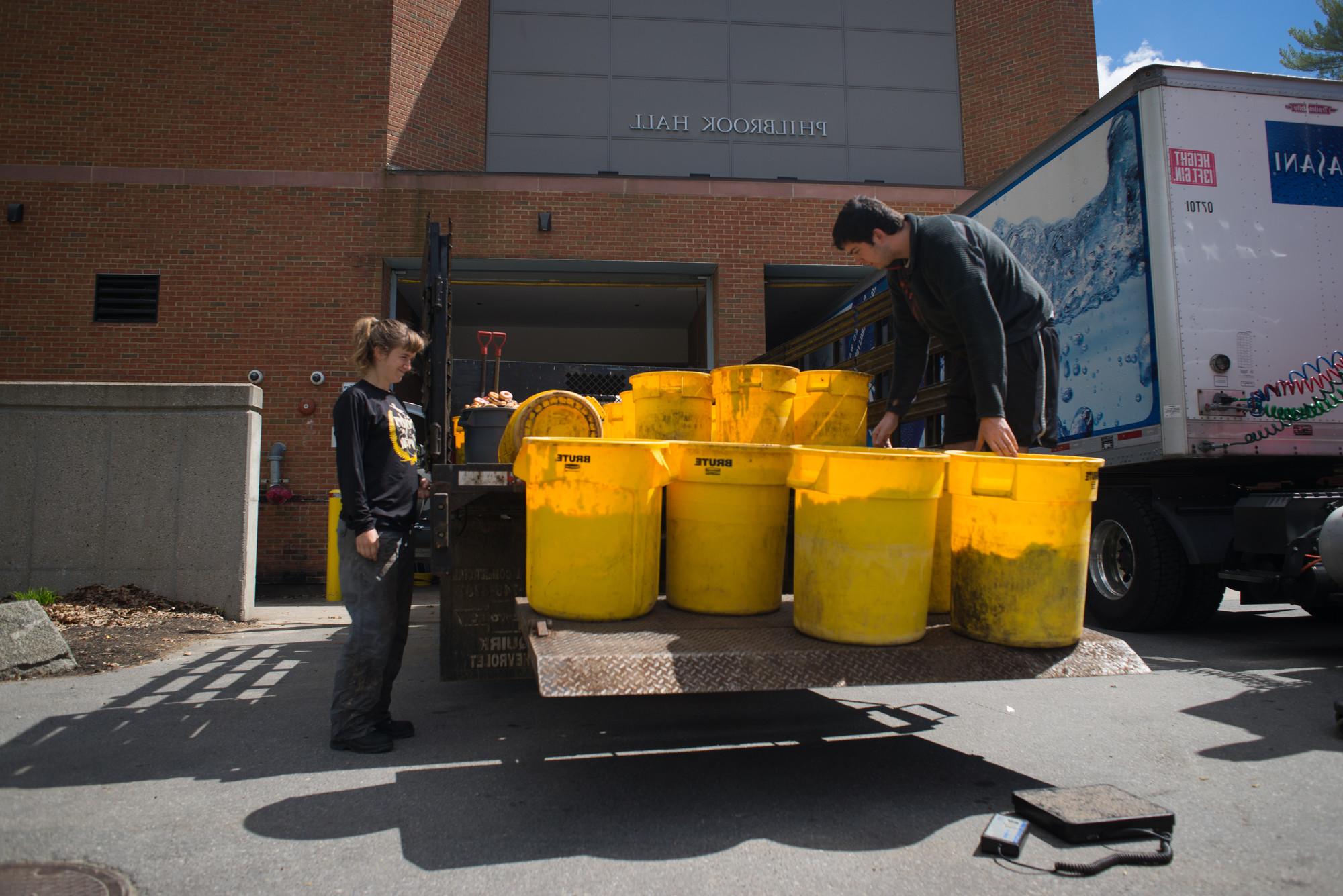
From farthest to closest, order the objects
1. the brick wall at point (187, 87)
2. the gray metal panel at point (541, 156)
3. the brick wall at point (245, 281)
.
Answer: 1. the gray metal panel at point (541, 156)
2. the brick wall at point (187, 87)
3. the brick wall at point (245, 281)

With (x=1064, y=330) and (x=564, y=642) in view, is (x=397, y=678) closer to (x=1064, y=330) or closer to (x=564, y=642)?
(x=564, y=642)

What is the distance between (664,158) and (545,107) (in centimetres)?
210

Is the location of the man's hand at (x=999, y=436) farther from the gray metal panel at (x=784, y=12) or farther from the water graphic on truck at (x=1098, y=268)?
the gray metal panel at (x=784, y=12)

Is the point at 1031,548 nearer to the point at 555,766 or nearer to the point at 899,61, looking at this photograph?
the point at 555,766

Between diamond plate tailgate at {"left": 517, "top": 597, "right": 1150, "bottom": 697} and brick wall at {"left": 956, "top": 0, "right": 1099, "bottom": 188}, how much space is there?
38.6 feet

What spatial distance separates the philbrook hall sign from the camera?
13.4 metres

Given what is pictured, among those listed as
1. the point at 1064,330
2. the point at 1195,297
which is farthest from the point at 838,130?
the point at 1195,297

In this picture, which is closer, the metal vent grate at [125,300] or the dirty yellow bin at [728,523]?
the dirty yellow bin at [728,523]

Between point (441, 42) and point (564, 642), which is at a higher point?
point (441, 42)

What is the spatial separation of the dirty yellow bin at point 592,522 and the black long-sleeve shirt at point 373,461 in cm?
86

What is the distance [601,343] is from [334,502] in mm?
10491

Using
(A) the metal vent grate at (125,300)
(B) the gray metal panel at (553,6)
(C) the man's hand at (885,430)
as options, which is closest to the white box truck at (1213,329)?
(C) the man's hand at (885,430)

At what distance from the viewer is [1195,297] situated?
19.1 feet

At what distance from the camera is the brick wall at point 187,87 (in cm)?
1148
